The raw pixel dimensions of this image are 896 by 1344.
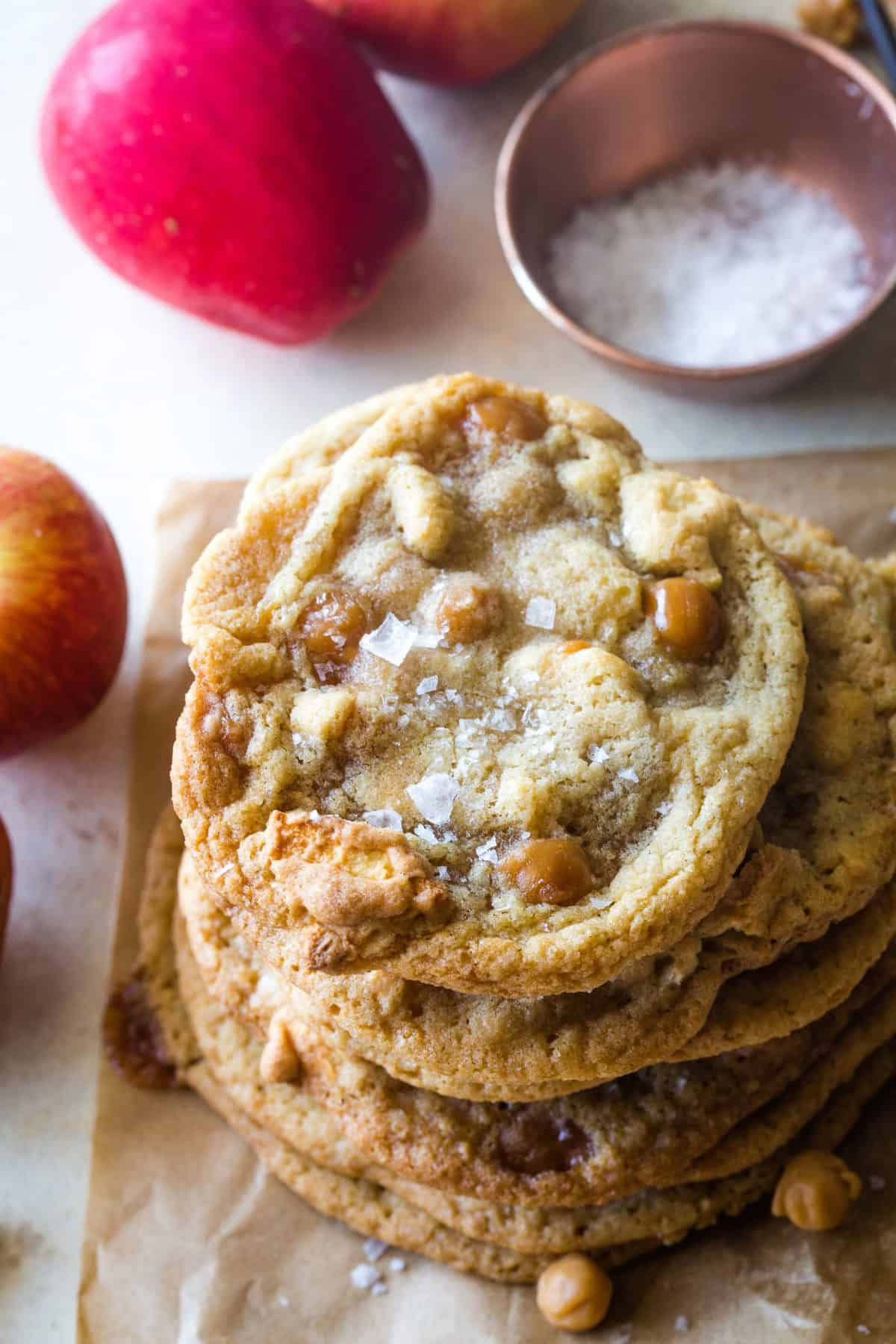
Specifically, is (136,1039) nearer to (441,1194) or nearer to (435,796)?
(441,1194)

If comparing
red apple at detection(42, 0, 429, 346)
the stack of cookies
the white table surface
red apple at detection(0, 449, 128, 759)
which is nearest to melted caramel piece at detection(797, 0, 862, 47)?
the white table surface

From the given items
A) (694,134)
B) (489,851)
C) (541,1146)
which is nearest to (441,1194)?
(541,1146)

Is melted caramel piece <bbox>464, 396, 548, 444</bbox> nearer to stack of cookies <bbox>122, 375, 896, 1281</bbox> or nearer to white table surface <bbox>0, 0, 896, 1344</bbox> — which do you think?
stack of cookies <bbox>122, 375, 896, 1281</bbox>

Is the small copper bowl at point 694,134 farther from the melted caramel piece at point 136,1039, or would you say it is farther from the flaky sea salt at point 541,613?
the melted caramel piece at point 136,1039

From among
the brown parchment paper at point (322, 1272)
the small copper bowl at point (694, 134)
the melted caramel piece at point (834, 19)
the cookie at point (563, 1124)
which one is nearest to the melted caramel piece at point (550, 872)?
the cookie at point (563, 1124)

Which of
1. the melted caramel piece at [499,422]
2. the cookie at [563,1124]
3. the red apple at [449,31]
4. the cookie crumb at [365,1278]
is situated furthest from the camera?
the red apple at [449,31]

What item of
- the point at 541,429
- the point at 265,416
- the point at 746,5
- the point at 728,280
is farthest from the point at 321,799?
the point at 746,5
